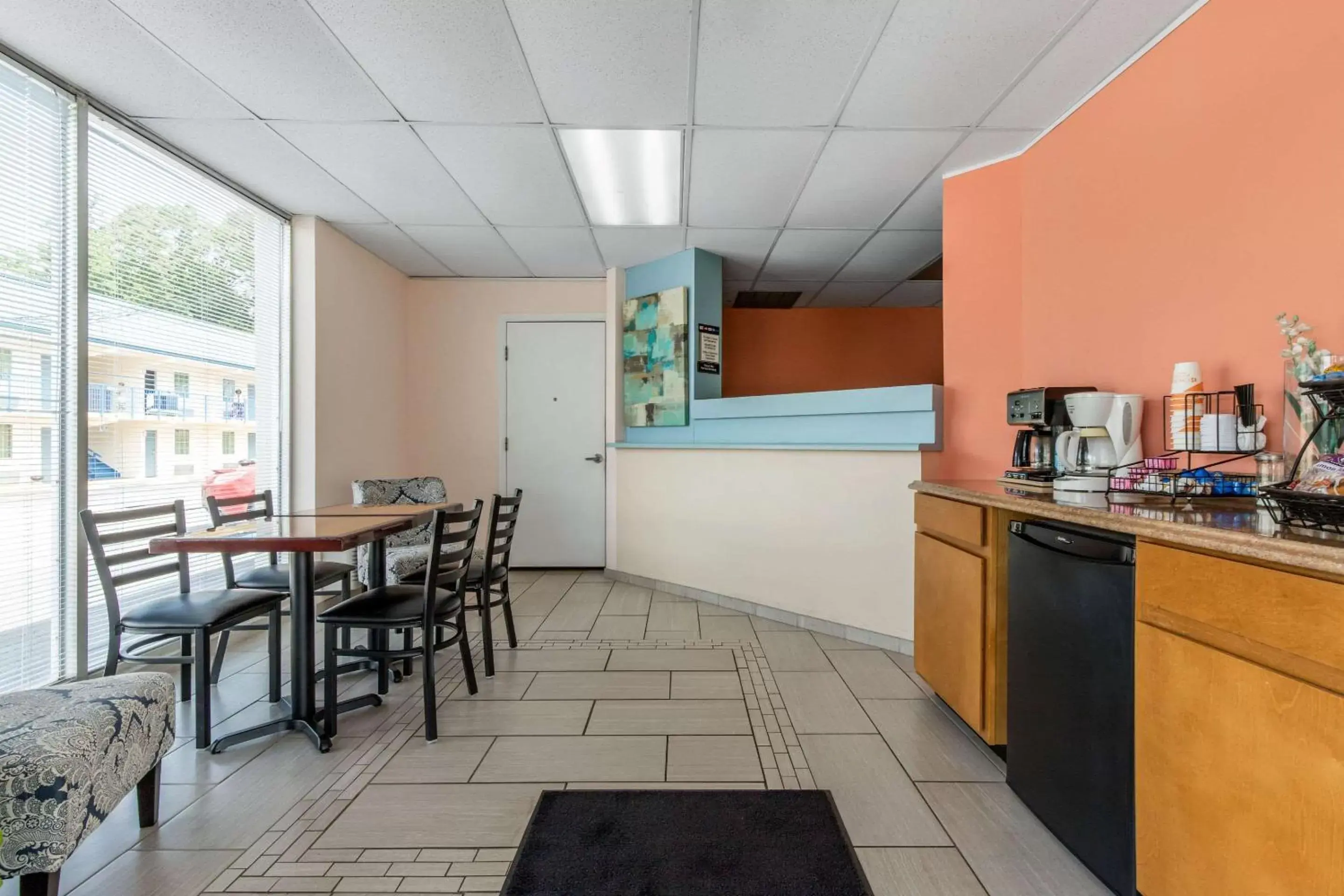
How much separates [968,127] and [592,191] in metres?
2.00

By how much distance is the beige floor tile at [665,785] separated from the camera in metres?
1.89

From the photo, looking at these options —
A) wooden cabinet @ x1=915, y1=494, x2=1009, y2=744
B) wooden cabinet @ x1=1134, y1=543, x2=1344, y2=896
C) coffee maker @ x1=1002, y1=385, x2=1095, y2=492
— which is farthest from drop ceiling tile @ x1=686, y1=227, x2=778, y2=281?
wooden cabinet @ x1=1134, y1=543, x2=1344, y2=896

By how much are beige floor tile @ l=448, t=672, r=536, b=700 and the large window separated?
165cm

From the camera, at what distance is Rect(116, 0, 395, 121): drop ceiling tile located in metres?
1.99

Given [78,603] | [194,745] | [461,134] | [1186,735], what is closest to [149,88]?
[461,134]

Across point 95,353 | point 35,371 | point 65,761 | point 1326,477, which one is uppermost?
A: point 95,353

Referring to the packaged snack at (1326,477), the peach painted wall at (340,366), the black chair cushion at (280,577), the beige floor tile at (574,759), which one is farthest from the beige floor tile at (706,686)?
the peach painted wall at (340,366)

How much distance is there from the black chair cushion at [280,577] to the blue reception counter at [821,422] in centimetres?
234

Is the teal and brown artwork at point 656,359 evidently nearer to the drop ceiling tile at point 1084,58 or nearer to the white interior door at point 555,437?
the white interior door at point 555,437

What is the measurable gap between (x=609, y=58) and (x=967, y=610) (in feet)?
8.27

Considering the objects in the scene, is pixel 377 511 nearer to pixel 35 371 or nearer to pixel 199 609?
pixel 199 609

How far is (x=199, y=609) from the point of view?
2.16 meters

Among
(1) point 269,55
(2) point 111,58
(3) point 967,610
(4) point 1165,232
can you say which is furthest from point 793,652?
(2) point 111,58

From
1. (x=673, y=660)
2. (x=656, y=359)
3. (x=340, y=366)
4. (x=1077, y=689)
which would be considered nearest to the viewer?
(x=1077, y=689)
